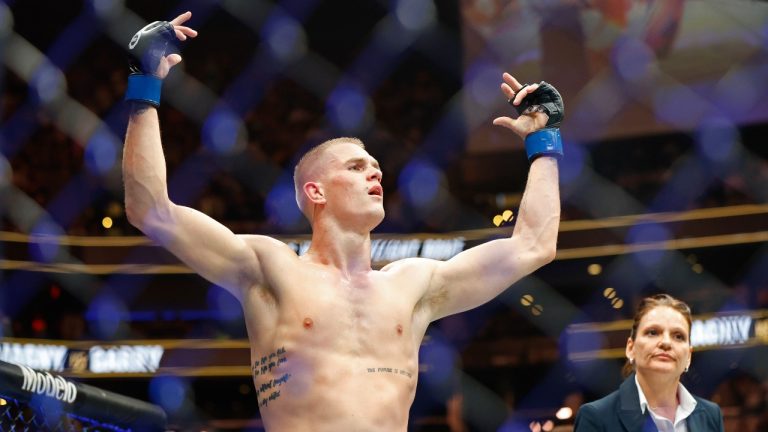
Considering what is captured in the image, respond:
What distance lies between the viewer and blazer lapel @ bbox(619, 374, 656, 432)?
2246 millimetres

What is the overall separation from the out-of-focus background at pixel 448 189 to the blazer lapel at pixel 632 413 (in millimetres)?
1828

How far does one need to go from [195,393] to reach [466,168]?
154 cm

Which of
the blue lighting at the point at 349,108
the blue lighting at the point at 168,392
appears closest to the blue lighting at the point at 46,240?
the blue lighting at the point at 168,392

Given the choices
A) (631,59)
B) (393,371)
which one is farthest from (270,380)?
(631,59)

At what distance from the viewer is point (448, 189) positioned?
4762mm

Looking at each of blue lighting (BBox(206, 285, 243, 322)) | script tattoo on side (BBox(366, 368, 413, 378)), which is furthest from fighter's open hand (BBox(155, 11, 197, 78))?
blue lighting (BBox(206, 285, 243, 322))

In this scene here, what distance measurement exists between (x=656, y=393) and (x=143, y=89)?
4.18 feet

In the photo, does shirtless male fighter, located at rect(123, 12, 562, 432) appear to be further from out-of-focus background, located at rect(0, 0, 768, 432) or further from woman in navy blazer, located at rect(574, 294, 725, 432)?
out-of-focus background, located at rect(0, 0, 768, 432)

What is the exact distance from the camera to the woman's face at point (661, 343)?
232 centimetres

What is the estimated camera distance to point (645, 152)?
191 inches

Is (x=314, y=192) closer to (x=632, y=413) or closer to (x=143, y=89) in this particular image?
(x=143, y=89)

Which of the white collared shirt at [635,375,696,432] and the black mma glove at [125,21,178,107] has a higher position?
the black mma glove at [125,21,178,107]

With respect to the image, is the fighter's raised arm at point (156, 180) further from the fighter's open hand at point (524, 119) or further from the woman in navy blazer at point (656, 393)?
the woman in navy blazer at point (656, 393)

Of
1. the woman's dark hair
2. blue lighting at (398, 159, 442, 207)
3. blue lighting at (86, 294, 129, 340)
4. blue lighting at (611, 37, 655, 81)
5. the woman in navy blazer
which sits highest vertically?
blue lighting at (611, 37, 655, 81)
